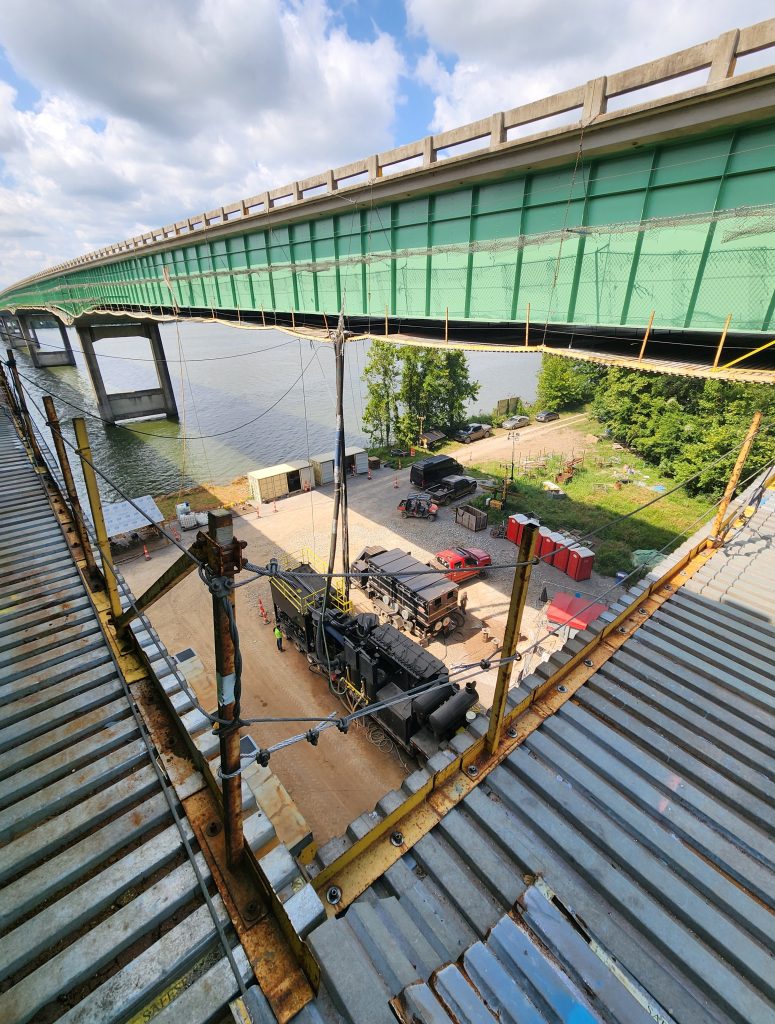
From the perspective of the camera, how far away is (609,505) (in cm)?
2767

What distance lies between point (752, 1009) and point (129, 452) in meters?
50.1

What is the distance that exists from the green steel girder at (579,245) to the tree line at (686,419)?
50.7 ft

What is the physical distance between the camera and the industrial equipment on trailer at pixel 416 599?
1641 cm

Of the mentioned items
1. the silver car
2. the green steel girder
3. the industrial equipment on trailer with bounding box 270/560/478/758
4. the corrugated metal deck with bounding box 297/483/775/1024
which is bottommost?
the silver car

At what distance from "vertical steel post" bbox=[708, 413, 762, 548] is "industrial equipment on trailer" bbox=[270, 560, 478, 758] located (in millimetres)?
7429

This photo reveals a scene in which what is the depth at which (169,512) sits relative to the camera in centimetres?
2930

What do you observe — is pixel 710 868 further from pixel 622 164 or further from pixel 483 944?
pixel 622 164

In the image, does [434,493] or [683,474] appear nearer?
[434,493]

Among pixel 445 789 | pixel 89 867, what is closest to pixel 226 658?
pixel 89 867

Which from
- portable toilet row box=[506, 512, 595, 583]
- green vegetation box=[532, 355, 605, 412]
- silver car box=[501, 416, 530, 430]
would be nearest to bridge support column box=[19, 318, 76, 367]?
silver car box=[501, 416, 530, 430]

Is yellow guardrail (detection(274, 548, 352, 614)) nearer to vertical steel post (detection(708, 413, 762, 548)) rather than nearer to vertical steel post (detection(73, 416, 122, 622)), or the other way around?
vertical steel post (detection(73, 416, 122, 622))

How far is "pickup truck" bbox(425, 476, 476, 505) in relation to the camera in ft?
93.0

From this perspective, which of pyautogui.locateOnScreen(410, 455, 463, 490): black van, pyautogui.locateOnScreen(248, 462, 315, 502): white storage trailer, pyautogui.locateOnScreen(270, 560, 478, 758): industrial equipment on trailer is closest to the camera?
pyautogui.locateOnScreen(270, 560, 478, 758): industrial equipment on trailer

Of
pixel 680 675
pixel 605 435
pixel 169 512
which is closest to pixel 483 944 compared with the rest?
pixel 680 675
